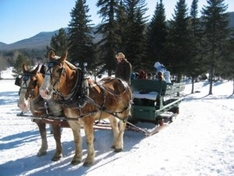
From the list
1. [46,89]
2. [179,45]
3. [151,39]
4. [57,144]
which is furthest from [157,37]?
[46,89]

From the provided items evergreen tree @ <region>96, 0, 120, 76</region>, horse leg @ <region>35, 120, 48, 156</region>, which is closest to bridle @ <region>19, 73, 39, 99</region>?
horse leg @ <region>35, 120, 48, 156</region>

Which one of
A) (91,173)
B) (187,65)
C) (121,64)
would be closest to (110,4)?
(187,65)

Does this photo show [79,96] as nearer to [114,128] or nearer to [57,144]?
[57,144]

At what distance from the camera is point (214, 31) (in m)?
34.3

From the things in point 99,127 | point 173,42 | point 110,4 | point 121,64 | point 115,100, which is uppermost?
point 110,4

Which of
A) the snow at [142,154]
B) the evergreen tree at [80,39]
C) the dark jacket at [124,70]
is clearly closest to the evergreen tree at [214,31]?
the evergreen tree at [80,39]

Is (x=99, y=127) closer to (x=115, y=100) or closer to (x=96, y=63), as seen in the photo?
(x=115, y=100)

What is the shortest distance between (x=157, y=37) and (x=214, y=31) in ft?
22.2

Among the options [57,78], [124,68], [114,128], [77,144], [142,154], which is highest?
[124,68]

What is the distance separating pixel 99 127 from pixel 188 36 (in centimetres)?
2599

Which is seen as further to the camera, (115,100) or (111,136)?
(111,136)

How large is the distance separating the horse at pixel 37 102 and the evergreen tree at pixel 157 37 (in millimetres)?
26876

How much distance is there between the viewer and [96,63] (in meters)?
31.5

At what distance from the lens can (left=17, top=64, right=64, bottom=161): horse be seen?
6.70 metres
